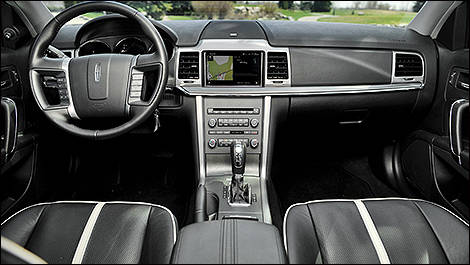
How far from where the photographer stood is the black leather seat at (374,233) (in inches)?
44.7

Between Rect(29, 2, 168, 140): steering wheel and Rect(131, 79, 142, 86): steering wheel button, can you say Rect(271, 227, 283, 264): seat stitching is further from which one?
Rect(131, 79, 142, 86): steering wheel button

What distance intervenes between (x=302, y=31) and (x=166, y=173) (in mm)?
1220

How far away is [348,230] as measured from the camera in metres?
1.24

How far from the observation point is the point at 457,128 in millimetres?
1701

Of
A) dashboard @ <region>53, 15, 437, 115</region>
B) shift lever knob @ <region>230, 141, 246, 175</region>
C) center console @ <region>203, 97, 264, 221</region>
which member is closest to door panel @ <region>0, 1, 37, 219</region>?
dashboard @ <region>53, 15, 437, 115</region>

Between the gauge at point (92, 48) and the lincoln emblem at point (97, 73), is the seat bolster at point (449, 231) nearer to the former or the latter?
the lincoln emblem at point (97, 73)

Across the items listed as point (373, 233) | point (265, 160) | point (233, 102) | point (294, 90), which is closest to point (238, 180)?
point (265, 160)

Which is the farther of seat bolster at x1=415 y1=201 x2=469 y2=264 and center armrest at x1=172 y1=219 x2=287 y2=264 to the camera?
seat bolster at x1=415 y1=201 x2=469 y2=264

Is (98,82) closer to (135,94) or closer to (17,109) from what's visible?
(135,94)

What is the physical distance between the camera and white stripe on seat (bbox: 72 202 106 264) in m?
1.14

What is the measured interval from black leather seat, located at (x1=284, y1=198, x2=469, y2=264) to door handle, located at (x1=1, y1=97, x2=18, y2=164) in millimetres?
1154

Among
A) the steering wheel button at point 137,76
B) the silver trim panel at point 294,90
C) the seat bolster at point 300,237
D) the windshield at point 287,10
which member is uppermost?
the windshield at point 287,10

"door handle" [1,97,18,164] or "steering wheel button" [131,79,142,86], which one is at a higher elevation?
"steering wheel button" [131,79,142,86]

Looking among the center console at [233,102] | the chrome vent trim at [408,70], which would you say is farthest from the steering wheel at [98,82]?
the chrome vent trim at [408,70]
